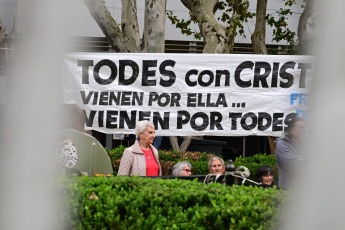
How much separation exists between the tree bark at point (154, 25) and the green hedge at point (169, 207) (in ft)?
18.8

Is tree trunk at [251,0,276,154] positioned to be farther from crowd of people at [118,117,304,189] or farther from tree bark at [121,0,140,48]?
crowd of people at [118,117,304,189]

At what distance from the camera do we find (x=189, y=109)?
30.0ft

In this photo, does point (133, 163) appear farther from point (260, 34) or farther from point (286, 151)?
point (260, 34)

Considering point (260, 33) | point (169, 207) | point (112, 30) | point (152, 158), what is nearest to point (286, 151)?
point (152, 158)

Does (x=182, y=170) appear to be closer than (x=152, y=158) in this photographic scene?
No

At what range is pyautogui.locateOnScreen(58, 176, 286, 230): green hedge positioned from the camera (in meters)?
4.97

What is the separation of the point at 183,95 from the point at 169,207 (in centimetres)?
413

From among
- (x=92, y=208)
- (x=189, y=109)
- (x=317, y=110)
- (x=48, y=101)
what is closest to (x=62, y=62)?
(x=48, y=101)

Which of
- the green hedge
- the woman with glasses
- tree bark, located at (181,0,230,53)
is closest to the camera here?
the green hedge

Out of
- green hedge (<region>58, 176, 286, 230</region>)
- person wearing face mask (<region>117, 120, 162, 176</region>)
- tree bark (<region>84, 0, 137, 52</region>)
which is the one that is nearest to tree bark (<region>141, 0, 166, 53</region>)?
tree bark (<region>84, 0, 137, 52</region>)

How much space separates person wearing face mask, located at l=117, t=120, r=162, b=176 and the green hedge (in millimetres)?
1832

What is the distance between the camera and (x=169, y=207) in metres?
5.19

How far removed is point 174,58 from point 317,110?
737cm

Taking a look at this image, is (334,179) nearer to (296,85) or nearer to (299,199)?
(299,199)
